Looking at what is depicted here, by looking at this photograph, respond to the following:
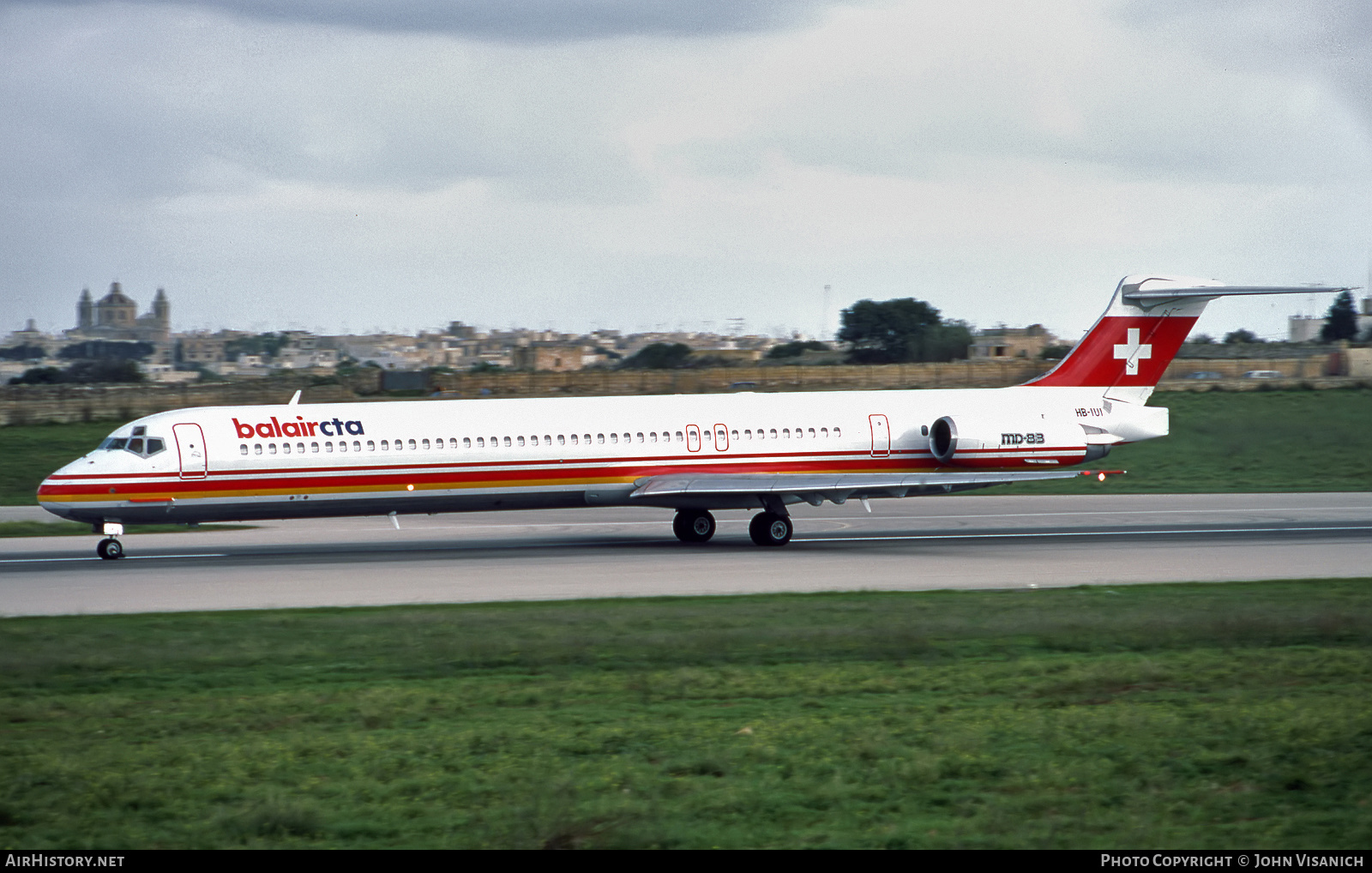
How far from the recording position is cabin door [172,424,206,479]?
25.4 meters

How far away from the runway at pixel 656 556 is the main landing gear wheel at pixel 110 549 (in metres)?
0.36

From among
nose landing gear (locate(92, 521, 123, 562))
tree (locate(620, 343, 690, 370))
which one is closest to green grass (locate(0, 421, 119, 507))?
nose landing gear (locate(92, 521, 123, 562))

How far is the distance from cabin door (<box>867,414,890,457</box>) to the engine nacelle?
994 mm

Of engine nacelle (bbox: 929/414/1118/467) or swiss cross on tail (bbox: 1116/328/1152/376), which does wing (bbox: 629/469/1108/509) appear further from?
swiss cross on tail (bbox: 1116/328/1152/376)

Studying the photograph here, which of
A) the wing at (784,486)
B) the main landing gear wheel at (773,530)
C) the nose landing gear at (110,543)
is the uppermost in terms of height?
the wing at (784,486)

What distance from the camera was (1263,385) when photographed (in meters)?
63.7

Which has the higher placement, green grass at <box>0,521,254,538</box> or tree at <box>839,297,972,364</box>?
tree at <box>839,297,972,364</box>

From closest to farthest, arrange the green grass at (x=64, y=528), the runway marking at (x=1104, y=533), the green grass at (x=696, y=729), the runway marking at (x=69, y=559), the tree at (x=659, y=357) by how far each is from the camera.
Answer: the green grass at (x=696, y=729)
the runway marking at (x=69, y=559)
the runway marking at (x=1104, y=533)
the green grass at (x=64, y=528)
the tree at (x=659, y=357)

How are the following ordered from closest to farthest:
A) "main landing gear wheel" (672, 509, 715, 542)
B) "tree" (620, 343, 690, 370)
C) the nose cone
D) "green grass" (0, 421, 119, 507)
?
the nose cone, "main landing gear wheel" (672, 509, 715, 542), "green grass" (0, 421, 119, 507), "tree" (620, 343, 690, 370)

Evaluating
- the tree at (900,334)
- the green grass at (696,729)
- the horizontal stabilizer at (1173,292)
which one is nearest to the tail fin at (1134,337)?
the horizontal stabilizer at (1173,292)

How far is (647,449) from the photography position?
2817cm

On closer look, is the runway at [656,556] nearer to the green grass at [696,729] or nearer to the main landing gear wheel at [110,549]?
the main landing gear wheel at [110,549]

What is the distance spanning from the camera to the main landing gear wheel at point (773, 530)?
28172mm

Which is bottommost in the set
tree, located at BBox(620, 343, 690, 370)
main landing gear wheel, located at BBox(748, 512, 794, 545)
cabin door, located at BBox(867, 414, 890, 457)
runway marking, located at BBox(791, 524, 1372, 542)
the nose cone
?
runway marking, located at BBox(791, 524, 1372, 542)
